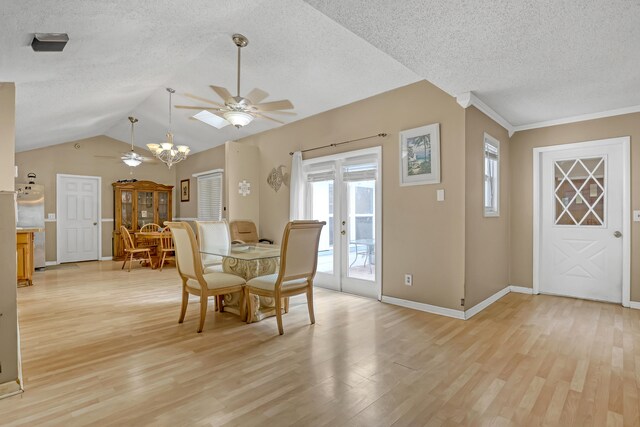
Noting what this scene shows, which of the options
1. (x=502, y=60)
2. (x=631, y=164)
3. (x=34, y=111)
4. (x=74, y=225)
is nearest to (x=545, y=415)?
(x=502, y=60)

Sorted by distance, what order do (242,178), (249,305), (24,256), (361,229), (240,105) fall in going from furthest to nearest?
(242,178) → (24,256) → (361,229) → (249,305) → (240,105)

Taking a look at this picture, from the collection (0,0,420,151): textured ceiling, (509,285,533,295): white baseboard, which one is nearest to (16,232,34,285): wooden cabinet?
(0,0,420,151): textured ceiling

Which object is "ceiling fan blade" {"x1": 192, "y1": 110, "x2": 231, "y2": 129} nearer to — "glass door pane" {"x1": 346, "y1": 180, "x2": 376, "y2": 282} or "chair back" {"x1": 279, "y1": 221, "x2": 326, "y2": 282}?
"glass door pane" {"x1": 346, "y1": 180, "x2": 376, "y2": 282}

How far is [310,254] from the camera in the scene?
333cm

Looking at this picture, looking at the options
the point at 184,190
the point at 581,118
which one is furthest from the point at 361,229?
the point at 184,190

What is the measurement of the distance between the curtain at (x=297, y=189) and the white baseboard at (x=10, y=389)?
3.58 meters

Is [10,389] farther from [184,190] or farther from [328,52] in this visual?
[184,190]

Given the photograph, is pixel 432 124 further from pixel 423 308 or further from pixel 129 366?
pixel 129 366

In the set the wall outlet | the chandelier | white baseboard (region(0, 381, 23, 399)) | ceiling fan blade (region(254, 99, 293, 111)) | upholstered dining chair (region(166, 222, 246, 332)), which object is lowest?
white baseboard (region(0, 381, 23, 399))

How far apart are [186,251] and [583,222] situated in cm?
478

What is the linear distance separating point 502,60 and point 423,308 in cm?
259

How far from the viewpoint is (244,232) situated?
5590 mm

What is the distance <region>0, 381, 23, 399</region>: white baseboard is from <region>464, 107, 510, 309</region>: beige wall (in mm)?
3733

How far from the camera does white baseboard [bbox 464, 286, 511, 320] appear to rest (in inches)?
140
